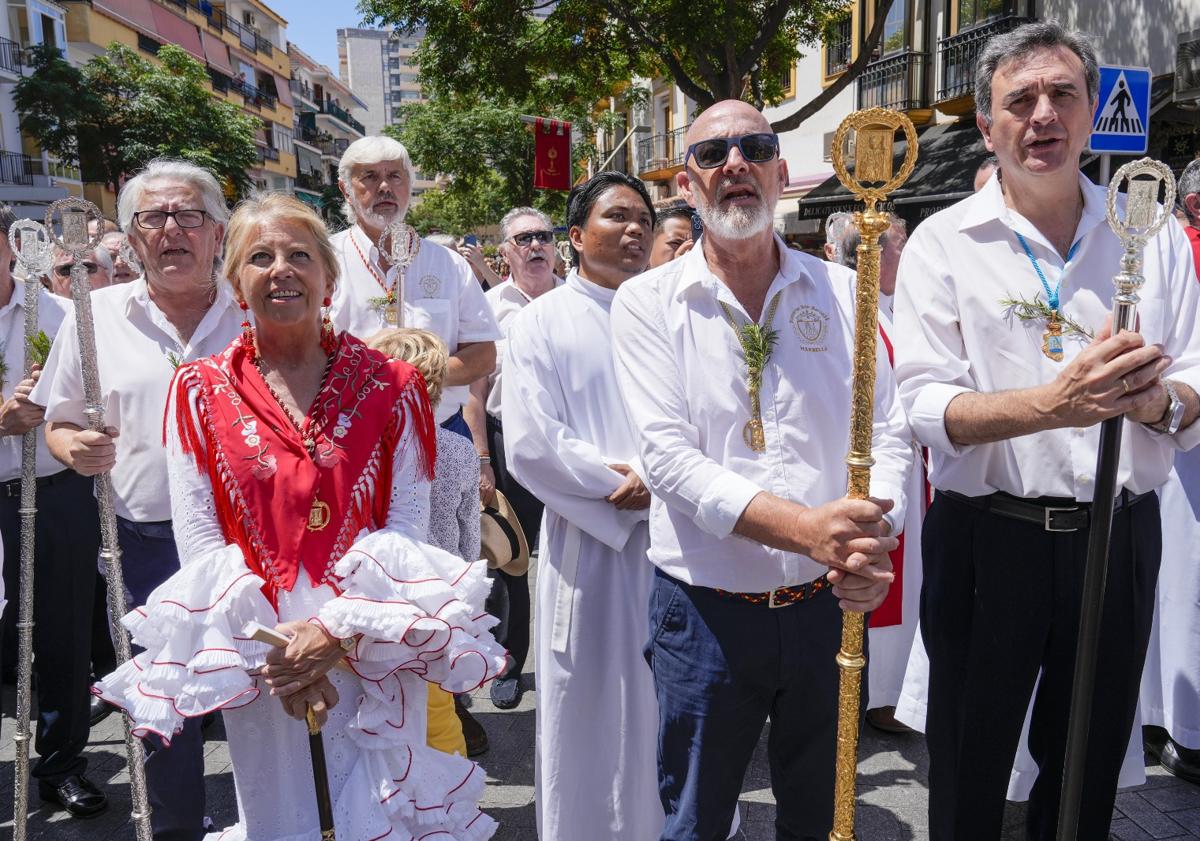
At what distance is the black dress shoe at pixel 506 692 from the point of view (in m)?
4.88

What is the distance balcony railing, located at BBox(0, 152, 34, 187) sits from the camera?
114 feet

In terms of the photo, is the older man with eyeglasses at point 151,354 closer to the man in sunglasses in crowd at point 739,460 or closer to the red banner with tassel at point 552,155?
the man in sunglasses in crowd at point 739,460

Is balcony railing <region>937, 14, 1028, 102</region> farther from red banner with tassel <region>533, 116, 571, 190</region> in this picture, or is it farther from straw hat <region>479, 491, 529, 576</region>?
straw hat <region>479, 491, 529, 576</region>

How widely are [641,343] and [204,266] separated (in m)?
1.74

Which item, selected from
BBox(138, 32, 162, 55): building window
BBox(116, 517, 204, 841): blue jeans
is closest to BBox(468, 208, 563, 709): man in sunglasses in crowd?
BBox(116, 517, 204, 841): blue jeans

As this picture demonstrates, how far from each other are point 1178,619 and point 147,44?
52.7m

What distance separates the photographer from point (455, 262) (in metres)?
4.70

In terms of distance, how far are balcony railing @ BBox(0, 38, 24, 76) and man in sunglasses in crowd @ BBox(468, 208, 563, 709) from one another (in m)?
36.1

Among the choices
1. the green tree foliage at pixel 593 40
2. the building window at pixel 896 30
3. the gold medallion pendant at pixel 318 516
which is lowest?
the gold medallion pendant at pixel 318 516

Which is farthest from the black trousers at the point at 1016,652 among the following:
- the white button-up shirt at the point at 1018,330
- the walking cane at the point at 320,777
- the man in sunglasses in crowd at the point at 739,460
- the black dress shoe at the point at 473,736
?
the black dress shoe at the point at 473,736

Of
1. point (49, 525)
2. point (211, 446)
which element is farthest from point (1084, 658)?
point (49, 525)

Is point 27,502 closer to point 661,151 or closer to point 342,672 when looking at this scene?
point 342,672

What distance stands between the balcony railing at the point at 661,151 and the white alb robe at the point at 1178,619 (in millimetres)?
27789

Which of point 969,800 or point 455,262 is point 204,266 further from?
point 969,800
